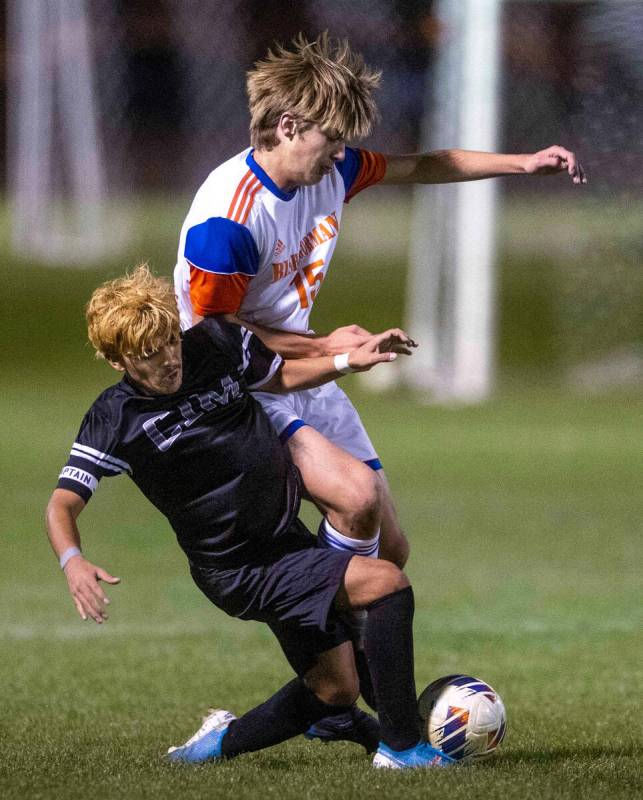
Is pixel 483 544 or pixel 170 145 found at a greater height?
pixel 170 145

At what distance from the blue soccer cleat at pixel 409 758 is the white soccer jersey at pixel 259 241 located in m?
1.51

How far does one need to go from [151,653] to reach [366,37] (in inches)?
542

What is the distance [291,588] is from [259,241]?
1212mm

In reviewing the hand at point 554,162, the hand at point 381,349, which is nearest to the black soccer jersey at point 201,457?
the hand at point 381,349

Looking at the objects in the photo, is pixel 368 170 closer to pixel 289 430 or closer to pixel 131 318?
pixel 289 430

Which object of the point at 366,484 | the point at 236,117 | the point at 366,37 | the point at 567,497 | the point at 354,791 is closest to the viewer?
the point at 354,791

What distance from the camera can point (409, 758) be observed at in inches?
192

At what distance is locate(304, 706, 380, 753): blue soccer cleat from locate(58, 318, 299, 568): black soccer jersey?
2.70ft

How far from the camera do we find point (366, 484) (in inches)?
197

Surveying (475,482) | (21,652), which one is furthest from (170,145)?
(21,652)

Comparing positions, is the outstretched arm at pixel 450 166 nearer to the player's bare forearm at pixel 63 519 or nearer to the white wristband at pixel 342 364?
the white wristband at pixel 342 364

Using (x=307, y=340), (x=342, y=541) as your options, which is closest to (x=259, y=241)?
(x=307, y=340)

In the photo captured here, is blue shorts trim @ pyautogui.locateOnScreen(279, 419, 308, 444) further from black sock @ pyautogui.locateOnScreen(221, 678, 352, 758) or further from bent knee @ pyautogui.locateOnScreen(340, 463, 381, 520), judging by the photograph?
black sock @ pyautogui.locateOnScreen(221, 678, 352, 758)

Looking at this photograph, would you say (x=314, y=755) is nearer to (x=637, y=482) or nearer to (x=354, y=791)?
(x=354, y=791)
